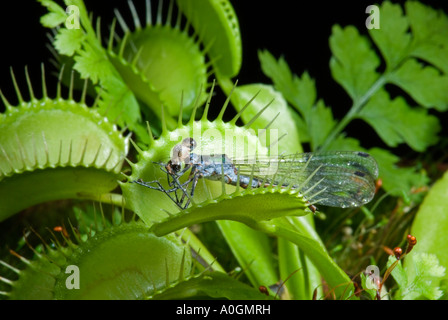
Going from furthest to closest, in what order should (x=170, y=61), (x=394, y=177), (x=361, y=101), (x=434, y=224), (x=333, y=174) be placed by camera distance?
(x=361, y=101) → (x=394, y=177) → (x=170, y=61) → (x=434, y=224) → (x=333, y=174)

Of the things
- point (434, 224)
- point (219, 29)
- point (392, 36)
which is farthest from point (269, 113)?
point (392, 36)

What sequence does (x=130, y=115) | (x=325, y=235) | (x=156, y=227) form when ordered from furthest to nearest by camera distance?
(x=325, y=235), (x=130, y=115), (x=156, y=227)

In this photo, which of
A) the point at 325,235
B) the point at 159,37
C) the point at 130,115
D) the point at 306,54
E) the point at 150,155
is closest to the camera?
the point at 150,155

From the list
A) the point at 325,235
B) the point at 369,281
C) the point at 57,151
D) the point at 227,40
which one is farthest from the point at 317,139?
the point at 57,151

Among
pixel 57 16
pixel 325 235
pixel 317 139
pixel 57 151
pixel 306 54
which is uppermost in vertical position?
pixel 306 54

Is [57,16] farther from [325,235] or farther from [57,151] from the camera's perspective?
[325,235]

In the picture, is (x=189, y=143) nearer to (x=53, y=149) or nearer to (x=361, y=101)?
(x=53, y=149)

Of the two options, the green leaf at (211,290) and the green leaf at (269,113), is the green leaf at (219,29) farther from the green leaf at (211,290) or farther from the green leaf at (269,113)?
the green leaf at (211,290)
